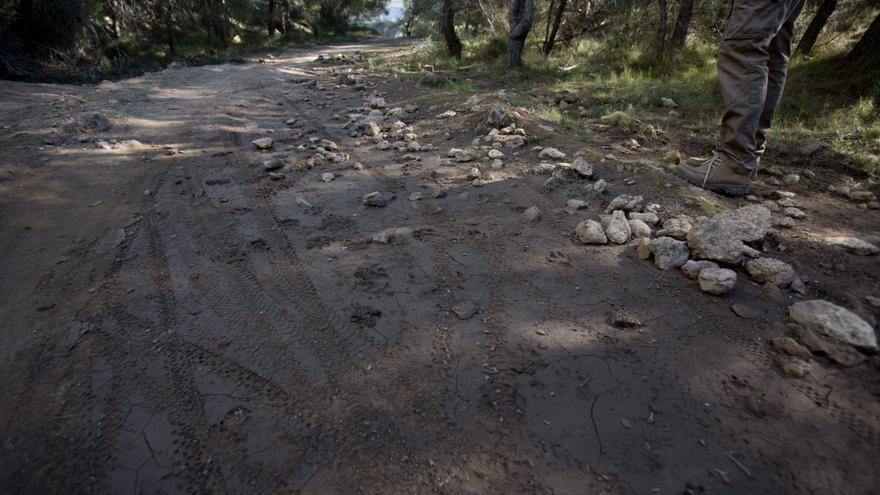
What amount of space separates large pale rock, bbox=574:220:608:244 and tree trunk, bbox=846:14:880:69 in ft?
17.3

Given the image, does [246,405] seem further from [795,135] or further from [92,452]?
[795,135]

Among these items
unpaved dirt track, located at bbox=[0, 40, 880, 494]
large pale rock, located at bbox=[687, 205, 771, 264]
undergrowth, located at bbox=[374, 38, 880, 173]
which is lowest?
unpaved dirt track, located at bbox=[0, 40, 880, 494]

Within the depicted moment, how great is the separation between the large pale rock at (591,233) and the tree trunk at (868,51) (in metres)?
5.28

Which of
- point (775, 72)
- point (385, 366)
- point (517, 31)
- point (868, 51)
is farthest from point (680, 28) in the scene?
point (385, 366)

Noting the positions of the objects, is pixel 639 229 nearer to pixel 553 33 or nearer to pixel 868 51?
pixel 868 51

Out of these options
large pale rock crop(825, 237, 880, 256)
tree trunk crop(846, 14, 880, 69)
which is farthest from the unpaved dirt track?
tree trunk crop(846, 14, 880, 69)

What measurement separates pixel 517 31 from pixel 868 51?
5.12 metres

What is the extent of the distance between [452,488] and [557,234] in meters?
1.63

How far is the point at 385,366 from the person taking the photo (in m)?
1.68

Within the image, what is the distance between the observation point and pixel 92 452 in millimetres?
1406

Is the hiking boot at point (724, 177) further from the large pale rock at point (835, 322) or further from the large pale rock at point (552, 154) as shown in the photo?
the large pale rock at point (835, 322)

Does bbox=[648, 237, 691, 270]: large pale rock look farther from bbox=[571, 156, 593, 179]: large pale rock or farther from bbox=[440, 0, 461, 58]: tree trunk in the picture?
bbox=[440, 0, 461, 58]: tree trunk

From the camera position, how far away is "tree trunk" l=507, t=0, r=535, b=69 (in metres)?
7.90

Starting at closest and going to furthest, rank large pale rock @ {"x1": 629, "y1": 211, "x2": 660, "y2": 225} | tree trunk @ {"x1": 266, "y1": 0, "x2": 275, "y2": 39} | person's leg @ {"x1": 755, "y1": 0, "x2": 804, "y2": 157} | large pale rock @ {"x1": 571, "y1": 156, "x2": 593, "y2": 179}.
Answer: large pale rock @ {"x1": 629, "y1": 211, "x2": 660, "y2": 225}
person's leg @ {"x1": 755, "y1": 0, "x2": 804, "y2": 157}
large pale rock @ {"x1": 571, "y1": 156, "x2": 593, "y2": 179}
tree trunk @ {"x1": 266, "y1": 0, "x2": 275, "y2": 39}
